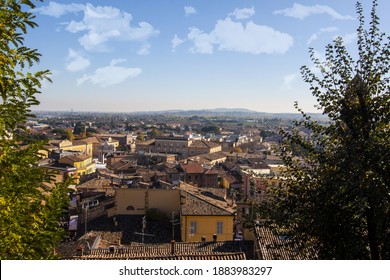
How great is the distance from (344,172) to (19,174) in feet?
12.1

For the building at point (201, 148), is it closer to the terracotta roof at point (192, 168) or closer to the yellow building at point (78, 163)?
the terracotta roof at point (192, 168)

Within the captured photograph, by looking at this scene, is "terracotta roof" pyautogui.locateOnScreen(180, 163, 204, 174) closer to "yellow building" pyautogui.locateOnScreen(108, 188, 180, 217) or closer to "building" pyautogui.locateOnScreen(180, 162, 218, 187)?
"building" pyautogui.locateOnScreen(180, 162, 218, 187)

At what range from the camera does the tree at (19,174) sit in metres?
4.42

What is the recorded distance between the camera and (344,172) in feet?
16.7

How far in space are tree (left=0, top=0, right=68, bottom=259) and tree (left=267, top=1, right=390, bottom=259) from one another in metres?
2.83

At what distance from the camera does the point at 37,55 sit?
482 cm

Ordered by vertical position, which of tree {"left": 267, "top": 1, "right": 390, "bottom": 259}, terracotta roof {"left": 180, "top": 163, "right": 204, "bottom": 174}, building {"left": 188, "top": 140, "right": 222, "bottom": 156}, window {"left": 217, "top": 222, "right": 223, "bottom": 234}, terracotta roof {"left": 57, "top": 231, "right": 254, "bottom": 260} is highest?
tree {"left": 267, "top": 1, "right": 390, "bottom": 259}

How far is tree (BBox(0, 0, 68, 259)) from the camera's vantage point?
4422 millimetres

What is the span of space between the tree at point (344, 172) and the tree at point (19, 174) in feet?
9.27

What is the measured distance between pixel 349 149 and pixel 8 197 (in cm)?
380

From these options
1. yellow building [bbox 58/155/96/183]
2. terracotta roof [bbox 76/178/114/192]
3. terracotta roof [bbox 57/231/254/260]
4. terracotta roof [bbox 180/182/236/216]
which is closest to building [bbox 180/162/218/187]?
yellow building [bbox 58/155/96/183]

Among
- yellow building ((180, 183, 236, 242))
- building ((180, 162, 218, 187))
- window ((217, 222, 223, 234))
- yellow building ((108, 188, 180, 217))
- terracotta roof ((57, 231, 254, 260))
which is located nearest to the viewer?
terracotta roof ((57, 231, 254, 260))

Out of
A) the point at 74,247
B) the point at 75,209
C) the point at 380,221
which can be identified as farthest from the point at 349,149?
the point at 75,209

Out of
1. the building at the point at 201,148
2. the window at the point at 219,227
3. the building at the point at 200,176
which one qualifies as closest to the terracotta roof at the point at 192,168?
the building at the point at 200,176
